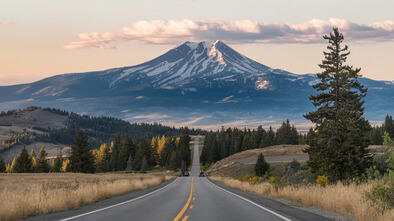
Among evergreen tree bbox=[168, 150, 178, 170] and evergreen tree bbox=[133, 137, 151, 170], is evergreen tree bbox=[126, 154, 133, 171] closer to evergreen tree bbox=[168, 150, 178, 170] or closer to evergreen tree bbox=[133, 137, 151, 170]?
evergreen tree bbox=[133, 137, 151, 170]

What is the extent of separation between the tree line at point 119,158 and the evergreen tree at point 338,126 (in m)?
57.7

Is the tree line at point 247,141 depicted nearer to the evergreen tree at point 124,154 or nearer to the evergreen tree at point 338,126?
the evergreen tree at point 124,154

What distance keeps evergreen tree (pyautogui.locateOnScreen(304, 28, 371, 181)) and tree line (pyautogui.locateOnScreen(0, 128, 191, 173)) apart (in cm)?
5765

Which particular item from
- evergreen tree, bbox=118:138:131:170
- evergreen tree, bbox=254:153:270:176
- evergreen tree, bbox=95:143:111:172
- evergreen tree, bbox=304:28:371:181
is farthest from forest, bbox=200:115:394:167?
evergreen tree, bbox=304:28:371:181

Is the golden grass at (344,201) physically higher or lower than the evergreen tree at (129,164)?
higher

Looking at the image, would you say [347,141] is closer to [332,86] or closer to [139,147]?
[332,86]

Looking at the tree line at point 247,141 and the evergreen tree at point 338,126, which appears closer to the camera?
the evergreen tree at point 338,126

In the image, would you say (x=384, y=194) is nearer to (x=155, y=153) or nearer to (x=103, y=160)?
(x=103, y=160)

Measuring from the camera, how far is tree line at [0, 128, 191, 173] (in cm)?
9119

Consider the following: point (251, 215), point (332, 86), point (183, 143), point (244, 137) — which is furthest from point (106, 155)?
point (251, 215)

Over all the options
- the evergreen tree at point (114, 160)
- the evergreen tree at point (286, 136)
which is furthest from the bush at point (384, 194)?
the evergreen tree at point (286, 136)

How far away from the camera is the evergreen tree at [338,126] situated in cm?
3816

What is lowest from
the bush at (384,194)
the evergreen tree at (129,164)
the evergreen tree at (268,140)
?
the evergreen tree at (129,164)

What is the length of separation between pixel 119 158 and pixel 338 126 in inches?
4262
